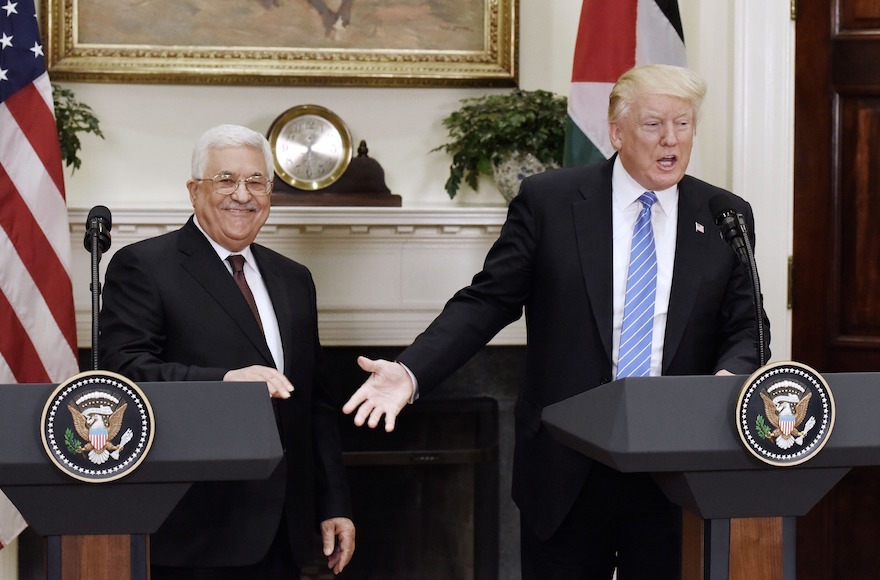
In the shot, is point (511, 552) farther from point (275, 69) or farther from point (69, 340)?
point (275, 69)

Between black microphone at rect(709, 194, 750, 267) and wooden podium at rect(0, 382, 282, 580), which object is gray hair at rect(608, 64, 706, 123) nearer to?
black microphone at rect(709, 194, 750, 267)

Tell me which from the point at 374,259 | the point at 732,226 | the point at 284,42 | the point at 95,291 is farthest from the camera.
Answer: the point at 284,42

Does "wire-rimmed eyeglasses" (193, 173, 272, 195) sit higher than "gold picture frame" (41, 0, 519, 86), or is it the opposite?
"gold picture frame" (41, 0, 519, 86)

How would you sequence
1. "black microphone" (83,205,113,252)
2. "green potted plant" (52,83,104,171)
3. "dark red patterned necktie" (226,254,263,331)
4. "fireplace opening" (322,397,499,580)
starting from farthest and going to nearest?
"fireplace opening" (322,397,499,580)
"green potted plant" (52,83,104,171)
"dark red patterned necktie" (226,254,263,331)
"black microphone" (83,205,113,252)

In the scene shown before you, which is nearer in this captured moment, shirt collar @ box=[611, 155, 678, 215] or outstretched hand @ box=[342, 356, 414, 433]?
outstretched hand @ box=[342, 356, 414, 433]

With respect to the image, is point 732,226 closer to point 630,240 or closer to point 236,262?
point 630,240

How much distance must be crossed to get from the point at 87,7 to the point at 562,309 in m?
2.51

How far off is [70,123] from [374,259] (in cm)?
119

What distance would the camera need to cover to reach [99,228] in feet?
5.51

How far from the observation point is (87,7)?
3.61m

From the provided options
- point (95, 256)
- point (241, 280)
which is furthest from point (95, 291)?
point (241, 280)

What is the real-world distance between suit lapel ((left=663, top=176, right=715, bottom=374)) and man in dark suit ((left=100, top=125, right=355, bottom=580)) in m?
0.82

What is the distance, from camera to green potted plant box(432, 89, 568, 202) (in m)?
3.47

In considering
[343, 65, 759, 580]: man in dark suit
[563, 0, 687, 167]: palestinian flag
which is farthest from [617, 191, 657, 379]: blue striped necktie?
[563, 0, 687, 167]: palestinian flag
